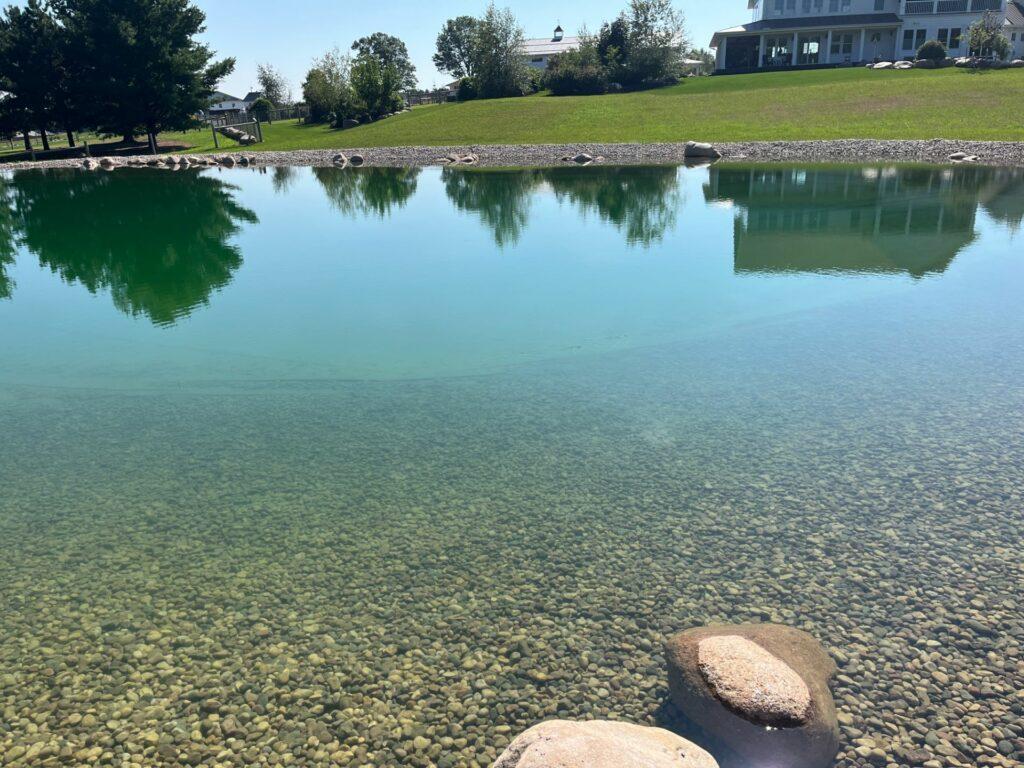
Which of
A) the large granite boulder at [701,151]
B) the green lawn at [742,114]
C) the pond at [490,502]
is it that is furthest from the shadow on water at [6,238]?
the large granite boulder at [701,151]

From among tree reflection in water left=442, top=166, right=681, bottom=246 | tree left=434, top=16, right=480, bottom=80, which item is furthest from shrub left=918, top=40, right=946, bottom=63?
tree left=434, top=16, right=480, bottom=80

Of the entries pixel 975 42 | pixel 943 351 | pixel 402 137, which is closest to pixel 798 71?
pixel 975 42

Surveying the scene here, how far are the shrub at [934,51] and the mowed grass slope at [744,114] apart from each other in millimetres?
4484

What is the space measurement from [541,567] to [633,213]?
67.3 feet

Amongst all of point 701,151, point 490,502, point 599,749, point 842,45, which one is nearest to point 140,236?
point 490,502

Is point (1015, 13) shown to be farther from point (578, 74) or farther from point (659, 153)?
point (659, 153)

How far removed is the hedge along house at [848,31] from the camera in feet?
204

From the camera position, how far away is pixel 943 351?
11398 millimetres

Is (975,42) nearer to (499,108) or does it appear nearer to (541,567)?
(499,108)

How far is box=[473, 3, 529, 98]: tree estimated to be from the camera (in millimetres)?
67875

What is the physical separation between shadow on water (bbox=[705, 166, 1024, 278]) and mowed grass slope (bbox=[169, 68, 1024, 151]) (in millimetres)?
12695

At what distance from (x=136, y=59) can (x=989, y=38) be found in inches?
2527

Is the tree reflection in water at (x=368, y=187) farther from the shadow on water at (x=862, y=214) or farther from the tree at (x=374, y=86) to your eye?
the tree at (x=374, y=86)

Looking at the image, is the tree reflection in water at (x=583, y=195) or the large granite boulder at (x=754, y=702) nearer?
the large granite boulder at (x=754, y=702)
